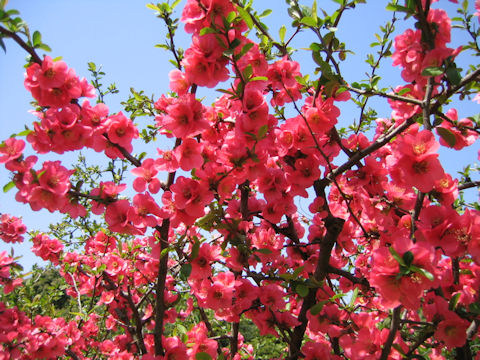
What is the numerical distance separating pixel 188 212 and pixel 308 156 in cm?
82

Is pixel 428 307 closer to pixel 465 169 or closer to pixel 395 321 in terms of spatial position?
pixel 395 321

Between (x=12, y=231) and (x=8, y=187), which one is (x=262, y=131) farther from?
(x=12, y=231)

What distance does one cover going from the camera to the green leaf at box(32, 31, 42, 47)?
1558 mm

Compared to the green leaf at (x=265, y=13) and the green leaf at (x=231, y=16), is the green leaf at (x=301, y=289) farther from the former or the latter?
the green leaf at (x=265, y=13)

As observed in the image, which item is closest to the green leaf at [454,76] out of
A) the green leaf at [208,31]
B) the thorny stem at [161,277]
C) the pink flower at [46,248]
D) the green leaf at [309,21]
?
the green leaf at [309,21]

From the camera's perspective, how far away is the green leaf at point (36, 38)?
1558 millimetres

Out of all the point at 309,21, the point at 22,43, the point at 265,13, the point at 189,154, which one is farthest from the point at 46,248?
the point at 309,21

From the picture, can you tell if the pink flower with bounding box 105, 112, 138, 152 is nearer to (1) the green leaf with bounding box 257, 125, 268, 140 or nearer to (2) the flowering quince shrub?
(2) the flowering quince shrub

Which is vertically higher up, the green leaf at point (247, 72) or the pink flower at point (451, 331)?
the green leaf at point (247, 72)

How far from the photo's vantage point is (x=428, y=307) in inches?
57.3

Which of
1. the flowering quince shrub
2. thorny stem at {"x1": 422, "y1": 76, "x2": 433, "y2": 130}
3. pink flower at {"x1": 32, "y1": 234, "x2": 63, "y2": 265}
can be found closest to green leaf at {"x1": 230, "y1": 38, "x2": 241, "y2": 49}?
the flowering quince shrub

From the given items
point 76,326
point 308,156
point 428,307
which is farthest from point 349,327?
point 76,326

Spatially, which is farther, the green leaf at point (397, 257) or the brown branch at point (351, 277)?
the brown branch at point (351, 277)

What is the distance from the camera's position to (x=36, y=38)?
1570mm
